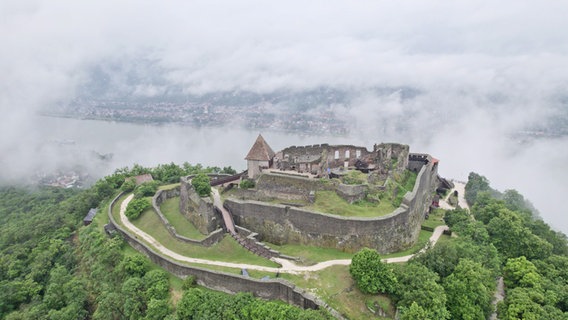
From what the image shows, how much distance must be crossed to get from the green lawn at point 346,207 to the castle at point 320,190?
601 millimetres

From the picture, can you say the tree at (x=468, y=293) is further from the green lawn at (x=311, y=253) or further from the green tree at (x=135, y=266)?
the green tree at (x=135, y=266)

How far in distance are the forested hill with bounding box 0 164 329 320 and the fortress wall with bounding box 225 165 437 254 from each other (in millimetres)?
6995

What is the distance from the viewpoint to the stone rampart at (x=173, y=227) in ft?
89.9

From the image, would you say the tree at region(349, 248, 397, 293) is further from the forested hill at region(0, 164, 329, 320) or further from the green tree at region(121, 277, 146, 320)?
the green tree at region(121, 277, 146, 320)

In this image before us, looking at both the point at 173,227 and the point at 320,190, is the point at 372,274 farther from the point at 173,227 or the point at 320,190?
the point at 173,227

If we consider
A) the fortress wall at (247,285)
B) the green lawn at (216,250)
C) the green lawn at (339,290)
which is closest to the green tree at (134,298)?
the fortress wall at (247,285)

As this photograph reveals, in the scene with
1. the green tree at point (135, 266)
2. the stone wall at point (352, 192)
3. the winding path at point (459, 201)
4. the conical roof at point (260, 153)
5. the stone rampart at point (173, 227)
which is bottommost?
the winding path at point (459, 201)

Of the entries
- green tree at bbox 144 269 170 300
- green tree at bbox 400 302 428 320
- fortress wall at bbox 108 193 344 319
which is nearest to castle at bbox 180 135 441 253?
fortress wall at bbox 108 193 344 319

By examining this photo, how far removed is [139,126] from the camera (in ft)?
619

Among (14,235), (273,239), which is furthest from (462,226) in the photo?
(14,235)

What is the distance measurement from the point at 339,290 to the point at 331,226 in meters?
5.48

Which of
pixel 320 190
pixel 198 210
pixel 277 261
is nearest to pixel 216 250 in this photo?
pixel 277 261

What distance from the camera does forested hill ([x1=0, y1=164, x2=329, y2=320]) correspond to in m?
21.6

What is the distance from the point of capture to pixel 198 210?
3105cm
